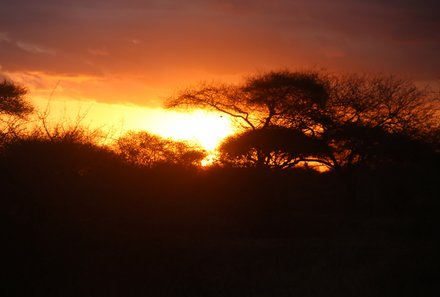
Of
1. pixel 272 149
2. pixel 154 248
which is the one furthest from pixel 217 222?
pixel 272 149

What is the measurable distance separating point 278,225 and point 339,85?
1479 centimetres

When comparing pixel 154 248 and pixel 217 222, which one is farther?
pixel 217 222

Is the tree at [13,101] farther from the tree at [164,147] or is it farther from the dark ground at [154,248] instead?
the dark ground at [154,248]

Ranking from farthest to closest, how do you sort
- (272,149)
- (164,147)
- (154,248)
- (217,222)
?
(164,147) → (272,149) → (217,222) → (154,248)

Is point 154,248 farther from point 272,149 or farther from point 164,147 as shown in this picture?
point 164,147

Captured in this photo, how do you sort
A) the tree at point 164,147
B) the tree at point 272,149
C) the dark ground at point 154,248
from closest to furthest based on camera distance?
the dark ground at point 154,248
the tree at point 272,149
the tree at point 164,147

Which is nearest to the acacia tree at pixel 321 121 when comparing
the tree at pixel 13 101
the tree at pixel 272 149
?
the tree at pixel 272 149

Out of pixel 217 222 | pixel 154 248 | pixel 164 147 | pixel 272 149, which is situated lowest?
pixel 154 248

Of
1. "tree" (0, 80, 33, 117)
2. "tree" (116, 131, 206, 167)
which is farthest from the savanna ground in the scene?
"tree" (0, 80, 33, 117)

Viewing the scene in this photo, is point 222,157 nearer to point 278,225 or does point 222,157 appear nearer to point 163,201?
point 278,225

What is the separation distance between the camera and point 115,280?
10812 mm

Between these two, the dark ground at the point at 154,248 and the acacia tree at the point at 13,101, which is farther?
the acacia tree at the point at 13,101

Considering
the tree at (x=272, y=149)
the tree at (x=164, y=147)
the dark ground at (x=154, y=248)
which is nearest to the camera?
the dark ground at (x=154, y=248)

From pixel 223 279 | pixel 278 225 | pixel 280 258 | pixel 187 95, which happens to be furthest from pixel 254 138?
pixel 223 279
